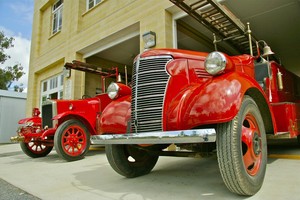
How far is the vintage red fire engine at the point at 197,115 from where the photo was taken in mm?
1895

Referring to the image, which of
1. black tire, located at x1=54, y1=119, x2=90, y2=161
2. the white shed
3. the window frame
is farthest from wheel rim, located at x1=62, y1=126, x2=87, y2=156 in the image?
the white shed

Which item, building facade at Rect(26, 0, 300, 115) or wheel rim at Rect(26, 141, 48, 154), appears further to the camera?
building facade at Rect(26, 0, 300, 115)

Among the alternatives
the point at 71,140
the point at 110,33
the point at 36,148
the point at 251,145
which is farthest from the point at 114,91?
the point at 110,33

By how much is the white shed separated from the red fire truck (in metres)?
14.8

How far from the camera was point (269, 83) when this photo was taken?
335 cm

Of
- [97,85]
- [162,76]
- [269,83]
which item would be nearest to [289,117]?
[269,83]

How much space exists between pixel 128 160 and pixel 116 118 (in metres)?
0.61

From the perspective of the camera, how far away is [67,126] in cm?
494

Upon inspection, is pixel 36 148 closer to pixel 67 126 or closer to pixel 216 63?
pixel 67 126

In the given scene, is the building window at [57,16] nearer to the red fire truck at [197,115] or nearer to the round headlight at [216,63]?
the red fire truck at [197,115]

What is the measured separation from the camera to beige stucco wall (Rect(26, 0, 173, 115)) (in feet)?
21.2

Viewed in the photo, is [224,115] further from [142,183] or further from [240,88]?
[142,183]

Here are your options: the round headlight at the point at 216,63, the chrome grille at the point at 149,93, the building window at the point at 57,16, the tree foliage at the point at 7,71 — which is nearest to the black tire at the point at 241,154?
the round headlight at the point at 216,63

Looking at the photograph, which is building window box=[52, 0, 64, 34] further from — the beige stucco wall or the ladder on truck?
the ladder on truck
